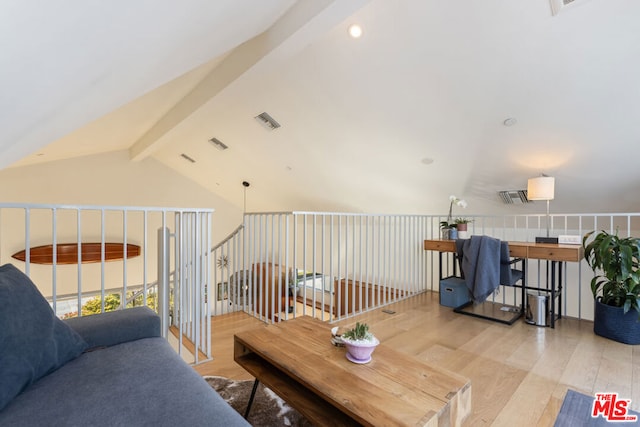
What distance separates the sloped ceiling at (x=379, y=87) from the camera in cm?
154

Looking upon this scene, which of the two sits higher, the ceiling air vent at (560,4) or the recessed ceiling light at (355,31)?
the recessed ceiling light at (355,31)

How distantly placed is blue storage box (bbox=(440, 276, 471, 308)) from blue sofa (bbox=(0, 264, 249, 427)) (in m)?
2.99

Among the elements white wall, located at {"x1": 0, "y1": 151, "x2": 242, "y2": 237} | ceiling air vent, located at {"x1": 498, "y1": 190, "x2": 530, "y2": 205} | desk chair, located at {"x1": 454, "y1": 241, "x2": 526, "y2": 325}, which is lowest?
desk chair, located at {"x1": 454, "y1": 241, "x2": 526, "y2": 325}

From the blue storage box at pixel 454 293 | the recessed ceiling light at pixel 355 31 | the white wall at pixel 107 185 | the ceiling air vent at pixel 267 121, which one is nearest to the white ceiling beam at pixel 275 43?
the recessed ceiling light at pixel 355 31

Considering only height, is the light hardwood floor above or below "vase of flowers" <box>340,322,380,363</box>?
below

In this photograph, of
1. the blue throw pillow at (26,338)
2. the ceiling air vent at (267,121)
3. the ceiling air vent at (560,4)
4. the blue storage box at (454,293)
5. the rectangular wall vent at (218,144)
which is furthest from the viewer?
the rectangular wall vent at (218,144)

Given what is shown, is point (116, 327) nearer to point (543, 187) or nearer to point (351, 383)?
point (351, 383)

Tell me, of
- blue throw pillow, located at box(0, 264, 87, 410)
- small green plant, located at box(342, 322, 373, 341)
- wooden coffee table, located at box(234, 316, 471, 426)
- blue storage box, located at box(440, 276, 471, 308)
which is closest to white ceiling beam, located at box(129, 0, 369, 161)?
small green plant, located at box(342, 322, 373, 341)

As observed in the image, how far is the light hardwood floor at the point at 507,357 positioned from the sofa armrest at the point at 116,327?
2.27 feet

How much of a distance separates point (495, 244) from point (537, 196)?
2.21 feet

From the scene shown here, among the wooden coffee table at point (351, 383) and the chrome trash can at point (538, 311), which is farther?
the chrome trash can at point (538, 311)

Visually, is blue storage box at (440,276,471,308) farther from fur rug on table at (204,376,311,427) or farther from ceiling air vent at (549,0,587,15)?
ceiling air vent at (549,0,587,15)

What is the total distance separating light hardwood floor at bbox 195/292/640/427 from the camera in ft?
5.47

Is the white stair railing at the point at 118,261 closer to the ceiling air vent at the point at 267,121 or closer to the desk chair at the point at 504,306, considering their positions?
the ceiling air vent at the point at 267,121
